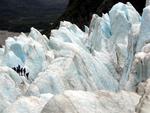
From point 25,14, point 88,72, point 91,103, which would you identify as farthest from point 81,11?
point 25,14

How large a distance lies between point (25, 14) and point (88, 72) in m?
150

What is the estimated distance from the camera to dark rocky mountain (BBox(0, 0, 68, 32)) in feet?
441

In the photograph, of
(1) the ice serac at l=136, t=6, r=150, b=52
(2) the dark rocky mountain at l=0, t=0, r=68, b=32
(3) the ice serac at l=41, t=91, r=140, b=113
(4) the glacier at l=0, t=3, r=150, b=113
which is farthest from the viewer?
(2) the dark rocky mountain at l=0, t=0, r=68, b=32

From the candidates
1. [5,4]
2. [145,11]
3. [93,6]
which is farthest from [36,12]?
[145,11]

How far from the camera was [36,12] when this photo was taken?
17788 cm

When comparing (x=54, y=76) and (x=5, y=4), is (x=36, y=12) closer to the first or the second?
(x=5, y=4)

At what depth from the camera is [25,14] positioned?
169m

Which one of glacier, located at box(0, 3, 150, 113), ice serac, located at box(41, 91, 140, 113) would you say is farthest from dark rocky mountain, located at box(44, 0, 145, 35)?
ice serac, located at box(41, 91, 140, 113)

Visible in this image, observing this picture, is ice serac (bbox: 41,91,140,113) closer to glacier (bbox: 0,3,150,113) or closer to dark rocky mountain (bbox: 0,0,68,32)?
glacier (bbox: 0,3,150,113)

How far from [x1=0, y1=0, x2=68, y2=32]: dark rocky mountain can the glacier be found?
9275 cm

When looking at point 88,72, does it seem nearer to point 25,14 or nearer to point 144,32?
point 144,32

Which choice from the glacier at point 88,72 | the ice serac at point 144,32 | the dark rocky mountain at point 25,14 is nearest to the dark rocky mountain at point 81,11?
the glacier at point 88,72

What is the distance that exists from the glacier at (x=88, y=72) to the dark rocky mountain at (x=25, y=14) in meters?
92.8

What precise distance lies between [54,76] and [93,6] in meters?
51.8
